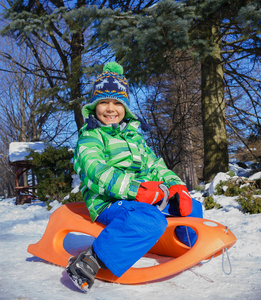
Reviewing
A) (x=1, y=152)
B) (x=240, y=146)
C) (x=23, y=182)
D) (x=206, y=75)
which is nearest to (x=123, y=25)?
(x=206, y=75)

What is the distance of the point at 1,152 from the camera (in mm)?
17547

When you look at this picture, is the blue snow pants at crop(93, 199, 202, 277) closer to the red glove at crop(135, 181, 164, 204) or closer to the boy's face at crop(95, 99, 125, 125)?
the red glove at crop(135, 181, 164, 204)

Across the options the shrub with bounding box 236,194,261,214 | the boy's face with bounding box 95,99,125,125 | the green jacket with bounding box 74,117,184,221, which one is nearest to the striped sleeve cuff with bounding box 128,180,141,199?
the green jacket with bounding box 74,117,184,221

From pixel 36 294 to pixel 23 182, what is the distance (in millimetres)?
15512

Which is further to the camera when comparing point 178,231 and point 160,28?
point 160,28

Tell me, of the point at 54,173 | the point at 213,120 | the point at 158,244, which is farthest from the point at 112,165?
the point at 54,173

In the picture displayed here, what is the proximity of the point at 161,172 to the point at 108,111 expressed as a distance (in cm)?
62

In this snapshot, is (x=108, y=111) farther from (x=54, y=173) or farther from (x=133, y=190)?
(x=54, y=173)

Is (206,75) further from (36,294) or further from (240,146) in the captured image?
(240,146)

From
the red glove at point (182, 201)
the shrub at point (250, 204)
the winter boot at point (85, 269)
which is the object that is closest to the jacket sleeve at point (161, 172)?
the red glove at point (182, 201)

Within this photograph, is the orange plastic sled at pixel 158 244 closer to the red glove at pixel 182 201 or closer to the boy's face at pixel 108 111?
the red glove at pixel 182 201

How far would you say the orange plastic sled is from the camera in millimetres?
1341

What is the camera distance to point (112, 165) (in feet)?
5.68

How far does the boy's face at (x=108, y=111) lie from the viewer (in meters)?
1.96
